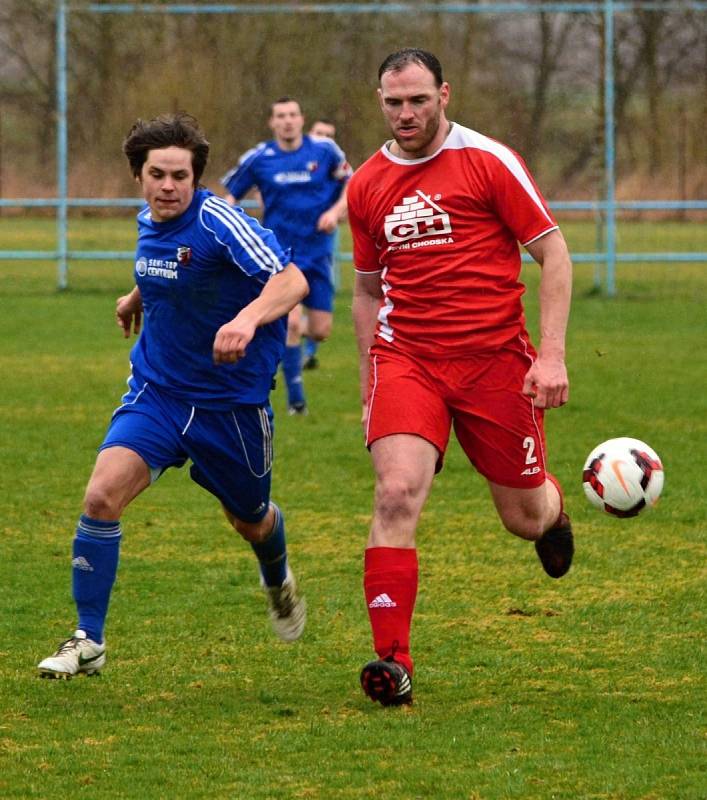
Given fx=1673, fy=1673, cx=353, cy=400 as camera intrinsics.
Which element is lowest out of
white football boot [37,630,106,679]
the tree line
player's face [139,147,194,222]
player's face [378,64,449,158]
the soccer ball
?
white football boot [37,630,106,679]

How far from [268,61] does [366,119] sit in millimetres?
1453

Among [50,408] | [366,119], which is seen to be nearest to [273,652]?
[50,408]

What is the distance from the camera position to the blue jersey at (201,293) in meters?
5.48

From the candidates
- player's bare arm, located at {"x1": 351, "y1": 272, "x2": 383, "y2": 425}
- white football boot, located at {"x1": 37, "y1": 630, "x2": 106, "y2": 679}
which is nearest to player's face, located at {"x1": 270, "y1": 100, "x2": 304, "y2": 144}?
player's bare arm, located at {"x1": 351, "y1": 272, "x2": 383, "y2": 425}

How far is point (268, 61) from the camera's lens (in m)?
20.8

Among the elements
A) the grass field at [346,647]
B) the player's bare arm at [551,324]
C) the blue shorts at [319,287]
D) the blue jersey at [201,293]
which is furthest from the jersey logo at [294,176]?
the player's bare arm at [551,324]

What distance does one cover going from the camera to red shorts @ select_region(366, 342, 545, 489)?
534 centimetres

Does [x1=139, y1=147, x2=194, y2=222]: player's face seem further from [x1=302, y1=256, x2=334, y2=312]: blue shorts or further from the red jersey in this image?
[x1=302, y1=256, x2=334, y2=312]: blue shorts

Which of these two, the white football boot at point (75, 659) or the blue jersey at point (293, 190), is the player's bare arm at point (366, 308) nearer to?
the white football boot at point (75, 659)

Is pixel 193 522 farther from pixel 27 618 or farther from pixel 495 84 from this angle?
pixel 495 84

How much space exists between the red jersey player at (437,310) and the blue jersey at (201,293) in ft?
1.17

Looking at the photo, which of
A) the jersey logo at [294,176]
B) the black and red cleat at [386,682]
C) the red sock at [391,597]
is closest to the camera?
the black and red cleat at [386,682]

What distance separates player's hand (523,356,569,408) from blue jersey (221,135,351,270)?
7.79 m

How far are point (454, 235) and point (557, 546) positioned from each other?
4.77 ft
